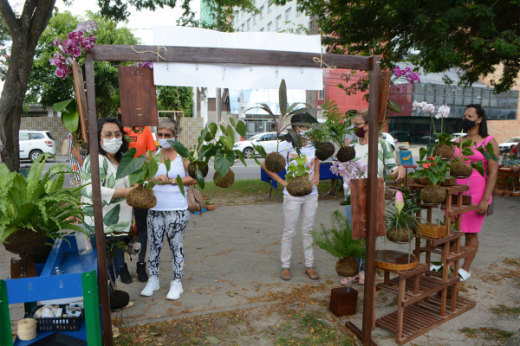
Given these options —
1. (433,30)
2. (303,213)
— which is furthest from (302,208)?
(433,30)

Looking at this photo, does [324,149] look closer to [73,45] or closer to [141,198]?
[141,198]

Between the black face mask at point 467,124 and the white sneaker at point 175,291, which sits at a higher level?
the black face mask at point 467,124

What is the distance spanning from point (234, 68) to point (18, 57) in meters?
4.21

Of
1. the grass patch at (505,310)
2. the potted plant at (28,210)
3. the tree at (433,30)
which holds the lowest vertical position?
the grass patch at (505,310)

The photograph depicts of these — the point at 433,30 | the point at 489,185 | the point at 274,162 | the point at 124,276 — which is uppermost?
the point at 433,30

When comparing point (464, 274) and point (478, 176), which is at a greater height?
point (478, 176)

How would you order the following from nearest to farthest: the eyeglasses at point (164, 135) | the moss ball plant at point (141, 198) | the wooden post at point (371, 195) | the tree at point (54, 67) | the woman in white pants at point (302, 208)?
the moss ball plant at point (141, 198) → the wooden post at point (371, 195) → the eyeglasses at point (164, 135) → the woman in white pants at point (302, 208) → the tree at point (54, 67)

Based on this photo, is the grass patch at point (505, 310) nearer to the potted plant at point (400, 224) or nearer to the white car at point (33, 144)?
the potted plant at point (400, 224)

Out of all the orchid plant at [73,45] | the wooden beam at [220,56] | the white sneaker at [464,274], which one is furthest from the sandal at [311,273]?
the orchid plant at [73,45]

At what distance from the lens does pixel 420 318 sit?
3.08m

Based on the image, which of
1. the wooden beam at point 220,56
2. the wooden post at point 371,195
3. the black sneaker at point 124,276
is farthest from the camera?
the black sneaker at point 124,276

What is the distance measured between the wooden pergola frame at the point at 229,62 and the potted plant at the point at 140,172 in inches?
7.4

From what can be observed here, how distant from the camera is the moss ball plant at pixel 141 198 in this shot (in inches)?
96.3

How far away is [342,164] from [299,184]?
0.78 m
